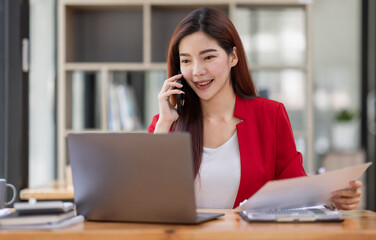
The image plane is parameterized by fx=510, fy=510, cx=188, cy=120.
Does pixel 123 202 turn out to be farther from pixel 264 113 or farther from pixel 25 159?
pixel 25 159

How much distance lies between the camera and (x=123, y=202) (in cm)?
134

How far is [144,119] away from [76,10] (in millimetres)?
905

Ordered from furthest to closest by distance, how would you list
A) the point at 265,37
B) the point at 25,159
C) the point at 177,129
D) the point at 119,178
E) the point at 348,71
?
the point at 348,71, the point at 265,37, the point at 25,159, the point at 177,129, the point at 119,178

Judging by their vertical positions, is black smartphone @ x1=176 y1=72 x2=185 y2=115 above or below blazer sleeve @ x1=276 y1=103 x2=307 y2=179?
above

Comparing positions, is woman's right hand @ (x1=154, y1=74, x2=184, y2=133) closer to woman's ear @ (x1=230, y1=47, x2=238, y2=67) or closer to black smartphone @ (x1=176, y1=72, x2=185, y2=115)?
black smartphone @ (x1=176, y1=72, x2=185, y2=115)

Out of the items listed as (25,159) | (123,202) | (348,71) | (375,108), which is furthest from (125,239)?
(348,71)

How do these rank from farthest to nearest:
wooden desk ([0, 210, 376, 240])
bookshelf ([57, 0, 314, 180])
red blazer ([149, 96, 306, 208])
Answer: bookshelf ([57, 0, 314, 180]) → red blazer ([149, 96, 306, 208]) → wooden desk ([0, 210, 376, 240])

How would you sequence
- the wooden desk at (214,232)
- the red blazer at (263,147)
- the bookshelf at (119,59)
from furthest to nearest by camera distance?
the bookshelf at (119,59) → the red blazer at (263,147) → the wooden desk at (214,232)

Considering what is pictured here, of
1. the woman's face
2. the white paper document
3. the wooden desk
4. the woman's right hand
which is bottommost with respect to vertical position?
the wooden desk

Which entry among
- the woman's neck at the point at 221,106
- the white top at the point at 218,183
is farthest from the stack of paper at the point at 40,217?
the woman's neck at the point at 221,106

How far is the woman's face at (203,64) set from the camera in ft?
6.38

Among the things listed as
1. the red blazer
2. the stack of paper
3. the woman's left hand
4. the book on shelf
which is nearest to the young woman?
the red blazer

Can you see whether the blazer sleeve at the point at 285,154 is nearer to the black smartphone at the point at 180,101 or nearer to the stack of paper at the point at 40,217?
the black smartphone at the point at 180,101

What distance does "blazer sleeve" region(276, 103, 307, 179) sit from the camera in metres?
1.92
